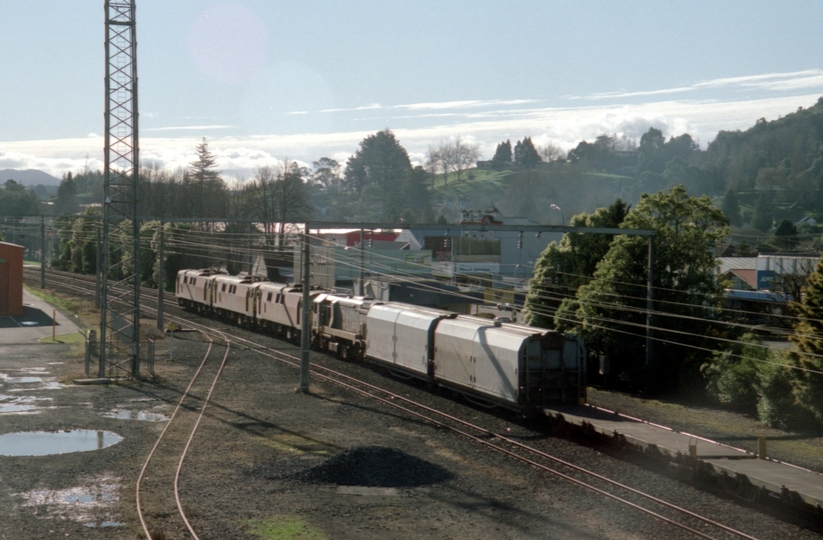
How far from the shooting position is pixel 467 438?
21141mm

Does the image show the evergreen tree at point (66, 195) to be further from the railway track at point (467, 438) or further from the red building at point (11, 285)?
the railway track at point (467, 438)

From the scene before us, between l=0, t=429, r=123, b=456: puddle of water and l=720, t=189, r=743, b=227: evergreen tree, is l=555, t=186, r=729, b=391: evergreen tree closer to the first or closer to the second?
l=0, t=429, r=123, b=456: puddle of water

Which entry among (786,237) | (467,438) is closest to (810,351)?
(467,438)

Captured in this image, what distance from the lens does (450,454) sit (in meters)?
19.4

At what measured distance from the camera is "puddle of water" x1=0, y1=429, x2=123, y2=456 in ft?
64.5

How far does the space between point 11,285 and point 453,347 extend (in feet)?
124

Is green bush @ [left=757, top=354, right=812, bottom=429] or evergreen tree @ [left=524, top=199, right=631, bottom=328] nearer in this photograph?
green bush @ [left=757, top=354, right=812, bottom=429]

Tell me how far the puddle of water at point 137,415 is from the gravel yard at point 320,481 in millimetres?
31

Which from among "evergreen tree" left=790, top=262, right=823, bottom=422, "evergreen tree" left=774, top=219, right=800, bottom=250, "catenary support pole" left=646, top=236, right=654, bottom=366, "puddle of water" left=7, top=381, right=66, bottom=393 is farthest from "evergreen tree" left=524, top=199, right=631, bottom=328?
"evergreen tree" left=774, top=219, right=800, bottom=250

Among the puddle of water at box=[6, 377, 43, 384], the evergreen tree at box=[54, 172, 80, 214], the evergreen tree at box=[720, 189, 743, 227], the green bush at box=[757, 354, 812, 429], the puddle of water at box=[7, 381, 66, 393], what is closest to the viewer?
the green bush at box=[757, 354, 812, 429]

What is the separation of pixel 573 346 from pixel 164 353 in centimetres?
2231

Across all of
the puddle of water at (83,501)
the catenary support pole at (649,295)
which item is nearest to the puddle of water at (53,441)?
the puddle of water at (83,501)

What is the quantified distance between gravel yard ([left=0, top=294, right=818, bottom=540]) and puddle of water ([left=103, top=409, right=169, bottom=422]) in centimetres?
3

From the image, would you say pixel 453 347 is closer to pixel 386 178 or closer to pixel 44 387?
pixel 44 387
